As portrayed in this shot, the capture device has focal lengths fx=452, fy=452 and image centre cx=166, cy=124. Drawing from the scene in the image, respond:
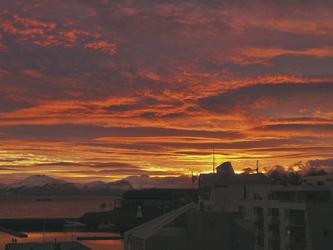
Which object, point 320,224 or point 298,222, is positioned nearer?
point 320,224

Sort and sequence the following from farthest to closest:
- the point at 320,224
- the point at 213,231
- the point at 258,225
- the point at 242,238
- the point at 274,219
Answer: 1. the point at 258,225
2. the point at 274,219
3. the point at 320,224
4. the point at 242,238
5. the point at 213,231

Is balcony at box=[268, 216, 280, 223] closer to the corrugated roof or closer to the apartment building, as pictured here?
the apartment building

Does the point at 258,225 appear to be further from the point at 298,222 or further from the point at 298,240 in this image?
the point at 298,222

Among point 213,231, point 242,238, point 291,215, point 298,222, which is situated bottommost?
point 242,238

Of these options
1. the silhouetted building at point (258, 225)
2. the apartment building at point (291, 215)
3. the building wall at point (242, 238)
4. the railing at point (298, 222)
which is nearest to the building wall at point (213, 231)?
the silhouetted building at point (258, 225)

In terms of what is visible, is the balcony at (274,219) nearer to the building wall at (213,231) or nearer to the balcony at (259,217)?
the balcony at (259,217)

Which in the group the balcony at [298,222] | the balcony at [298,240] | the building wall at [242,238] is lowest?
the balcony at [298,240]

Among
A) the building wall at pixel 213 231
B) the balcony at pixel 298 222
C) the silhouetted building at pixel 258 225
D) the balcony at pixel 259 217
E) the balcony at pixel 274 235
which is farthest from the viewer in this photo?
the balcony at pixel 259 217

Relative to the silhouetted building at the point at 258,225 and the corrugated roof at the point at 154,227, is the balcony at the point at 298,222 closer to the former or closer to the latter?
the silhouetted building at the point at 258,225

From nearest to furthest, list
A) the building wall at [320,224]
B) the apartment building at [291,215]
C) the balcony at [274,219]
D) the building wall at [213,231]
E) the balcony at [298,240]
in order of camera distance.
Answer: the building wall at [213,231] → the building wall at [320,224] → the apartment building at [291,215] → the balcony at [298,240] → the balcony at [274,219]

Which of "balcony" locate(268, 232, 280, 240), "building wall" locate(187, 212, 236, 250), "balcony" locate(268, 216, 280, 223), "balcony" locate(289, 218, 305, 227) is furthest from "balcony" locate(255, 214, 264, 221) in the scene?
"building wall" locate(187, 212, 236, 250)

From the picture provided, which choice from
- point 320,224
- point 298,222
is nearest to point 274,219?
point 298,222

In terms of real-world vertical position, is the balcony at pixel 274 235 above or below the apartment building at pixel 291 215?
below

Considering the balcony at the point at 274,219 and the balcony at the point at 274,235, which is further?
the balcony at the point at 274,219
